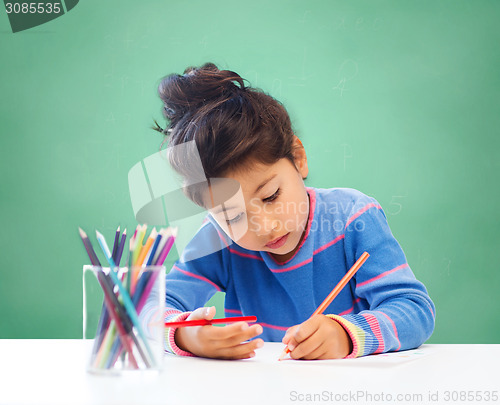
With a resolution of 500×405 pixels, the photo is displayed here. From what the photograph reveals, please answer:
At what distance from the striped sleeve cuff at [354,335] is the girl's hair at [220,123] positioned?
26cm

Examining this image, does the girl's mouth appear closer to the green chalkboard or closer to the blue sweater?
the blue sweater

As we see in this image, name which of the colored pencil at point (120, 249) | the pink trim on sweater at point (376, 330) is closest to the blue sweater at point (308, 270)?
the pink trim on sweater at point (376, 330)

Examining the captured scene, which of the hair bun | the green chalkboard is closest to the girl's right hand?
the hair bun

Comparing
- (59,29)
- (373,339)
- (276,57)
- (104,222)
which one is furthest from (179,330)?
(59,29)

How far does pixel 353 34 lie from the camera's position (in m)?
1.89

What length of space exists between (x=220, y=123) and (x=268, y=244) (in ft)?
0.58

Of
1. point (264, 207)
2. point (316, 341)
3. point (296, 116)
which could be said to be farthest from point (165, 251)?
point (296, 116)

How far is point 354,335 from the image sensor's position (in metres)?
0.57

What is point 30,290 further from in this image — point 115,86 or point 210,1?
point 210,1

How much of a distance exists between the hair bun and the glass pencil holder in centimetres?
39

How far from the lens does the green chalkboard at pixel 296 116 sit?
1.86 metres

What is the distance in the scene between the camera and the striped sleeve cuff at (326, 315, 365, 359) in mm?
567

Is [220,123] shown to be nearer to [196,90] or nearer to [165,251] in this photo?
[196,90]

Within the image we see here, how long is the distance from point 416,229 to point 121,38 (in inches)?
46.1
